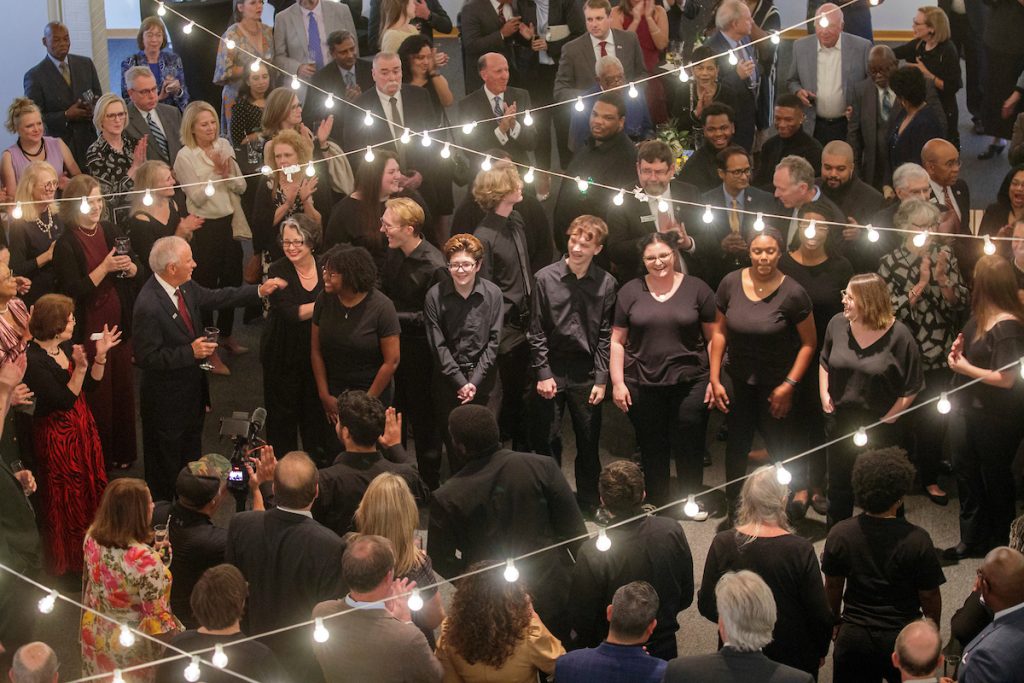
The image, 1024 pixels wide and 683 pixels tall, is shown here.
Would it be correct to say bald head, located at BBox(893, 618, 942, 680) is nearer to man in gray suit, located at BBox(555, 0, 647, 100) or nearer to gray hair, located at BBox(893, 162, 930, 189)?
gray hair, located at BBox(893, 162, 930, 189)

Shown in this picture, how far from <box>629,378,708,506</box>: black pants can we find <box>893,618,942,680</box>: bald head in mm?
2259

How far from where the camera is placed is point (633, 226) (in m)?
6.97

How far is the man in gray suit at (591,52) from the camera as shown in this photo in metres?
8.28

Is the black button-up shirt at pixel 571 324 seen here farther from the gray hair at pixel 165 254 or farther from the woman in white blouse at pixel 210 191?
the woman in white blouse at pixel 210 191

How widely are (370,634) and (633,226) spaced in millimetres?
3282

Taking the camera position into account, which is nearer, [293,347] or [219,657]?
[219,657]

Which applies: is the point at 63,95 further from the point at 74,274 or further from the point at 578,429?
the point at 578,429

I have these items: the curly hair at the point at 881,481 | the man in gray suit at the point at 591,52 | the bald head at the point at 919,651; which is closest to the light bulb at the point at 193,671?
the bald head at the point at 919,651

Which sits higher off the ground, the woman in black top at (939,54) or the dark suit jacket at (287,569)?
the woman in black top at (939,54)

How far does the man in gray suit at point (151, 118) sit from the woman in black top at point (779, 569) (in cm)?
439

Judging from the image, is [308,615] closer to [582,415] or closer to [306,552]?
[306,552]

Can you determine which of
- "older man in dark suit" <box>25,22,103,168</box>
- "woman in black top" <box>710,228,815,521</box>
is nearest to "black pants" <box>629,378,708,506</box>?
"woman in black top" <box>710,228,815,521</box>

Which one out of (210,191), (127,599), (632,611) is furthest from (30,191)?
(632,611)

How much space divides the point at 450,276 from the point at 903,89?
2917mm
